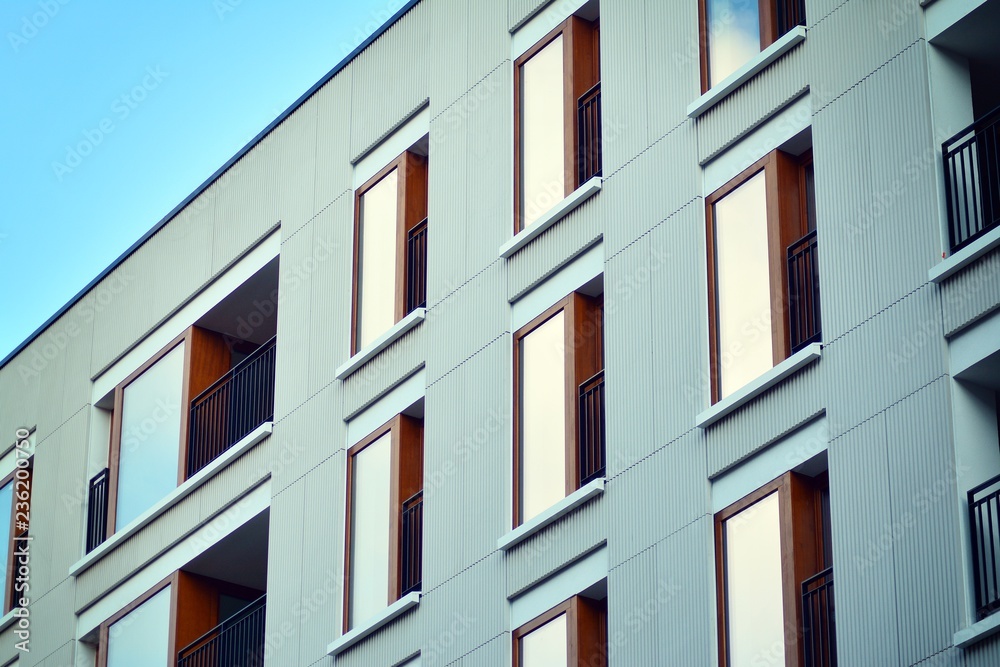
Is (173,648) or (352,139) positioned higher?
(352,139)

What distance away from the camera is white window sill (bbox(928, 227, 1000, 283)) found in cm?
2311

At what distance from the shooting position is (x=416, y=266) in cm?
3316

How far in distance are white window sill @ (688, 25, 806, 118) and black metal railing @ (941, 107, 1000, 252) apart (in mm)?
3115

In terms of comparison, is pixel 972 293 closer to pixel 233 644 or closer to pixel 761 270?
pixel 761 270

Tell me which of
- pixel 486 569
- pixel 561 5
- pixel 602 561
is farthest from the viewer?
pixel 561 5

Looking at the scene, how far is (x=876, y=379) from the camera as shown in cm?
2397

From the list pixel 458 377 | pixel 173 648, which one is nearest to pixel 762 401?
pixel 458 377

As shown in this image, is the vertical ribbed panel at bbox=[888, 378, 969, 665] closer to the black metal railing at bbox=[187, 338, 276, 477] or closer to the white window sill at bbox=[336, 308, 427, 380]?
the white window sill at bbox=[336, 308, 427, 380]

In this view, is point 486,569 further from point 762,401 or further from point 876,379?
point 876,379

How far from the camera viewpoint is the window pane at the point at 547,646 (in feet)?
90.5

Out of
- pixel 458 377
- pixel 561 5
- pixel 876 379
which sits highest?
pixel 561 5

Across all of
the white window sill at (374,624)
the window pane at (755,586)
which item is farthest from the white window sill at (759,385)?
the white window sill at (374,624)

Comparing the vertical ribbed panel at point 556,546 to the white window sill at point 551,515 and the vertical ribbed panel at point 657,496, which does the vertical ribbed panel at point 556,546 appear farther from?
the vertical ribbed panel at point 657,496

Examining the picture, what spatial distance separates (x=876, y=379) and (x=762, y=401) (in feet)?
6.64
